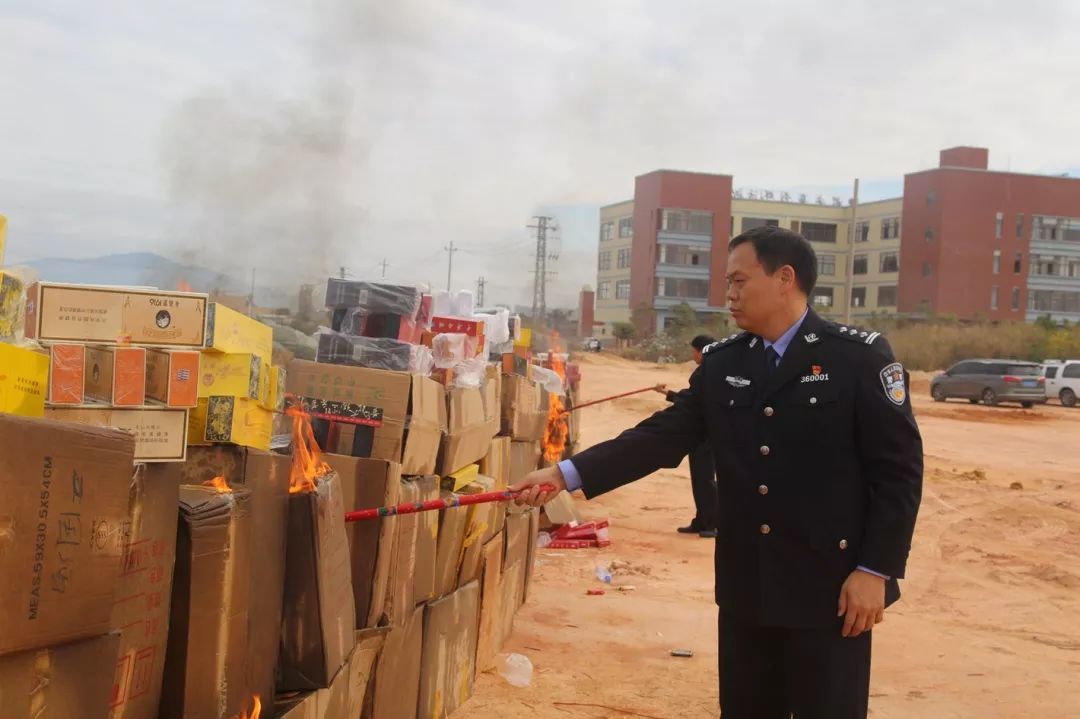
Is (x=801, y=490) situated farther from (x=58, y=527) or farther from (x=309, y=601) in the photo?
(x=58, y=527)

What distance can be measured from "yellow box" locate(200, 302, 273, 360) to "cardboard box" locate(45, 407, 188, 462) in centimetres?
36

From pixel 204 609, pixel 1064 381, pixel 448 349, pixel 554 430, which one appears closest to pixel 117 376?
pixel 204 609

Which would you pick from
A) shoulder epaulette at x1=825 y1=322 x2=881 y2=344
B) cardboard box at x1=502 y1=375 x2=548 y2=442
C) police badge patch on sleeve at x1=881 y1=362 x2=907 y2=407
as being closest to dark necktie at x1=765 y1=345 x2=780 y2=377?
shoulder epaulette at x1=825 y1=322 x2=881 y2=344

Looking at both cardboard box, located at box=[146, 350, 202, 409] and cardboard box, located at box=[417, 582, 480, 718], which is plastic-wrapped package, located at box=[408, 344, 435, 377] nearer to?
cardboard box, located at box=[417, 582, 480, 718]

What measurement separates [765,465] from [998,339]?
46782mm

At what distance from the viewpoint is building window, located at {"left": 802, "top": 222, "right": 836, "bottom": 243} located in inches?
2525

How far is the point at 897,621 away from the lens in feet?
21.4

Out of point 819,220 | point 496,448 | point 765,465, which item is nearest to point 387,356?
point 496,448

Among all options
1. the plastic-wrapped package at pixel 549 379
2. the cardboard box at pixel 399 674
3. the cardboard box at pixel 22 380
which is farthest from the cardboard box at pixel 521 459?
the cardboard box at pixel 22 380

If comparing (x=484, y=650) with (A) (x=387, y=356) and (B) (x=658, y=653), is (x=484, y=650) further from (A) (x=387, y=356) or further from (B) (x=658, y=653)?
(A) (x=387, y=356)

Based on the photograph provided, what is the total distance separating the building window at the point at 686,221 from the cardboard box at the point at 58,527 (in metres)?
59.0

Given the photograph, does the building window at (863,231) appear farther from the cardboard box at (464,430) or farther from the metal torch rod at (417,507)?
the metal torch rod at (417,507)

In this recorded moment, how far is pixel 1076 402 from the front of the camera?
3089cm

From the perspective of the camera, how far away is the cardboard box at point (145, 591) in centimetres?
228
